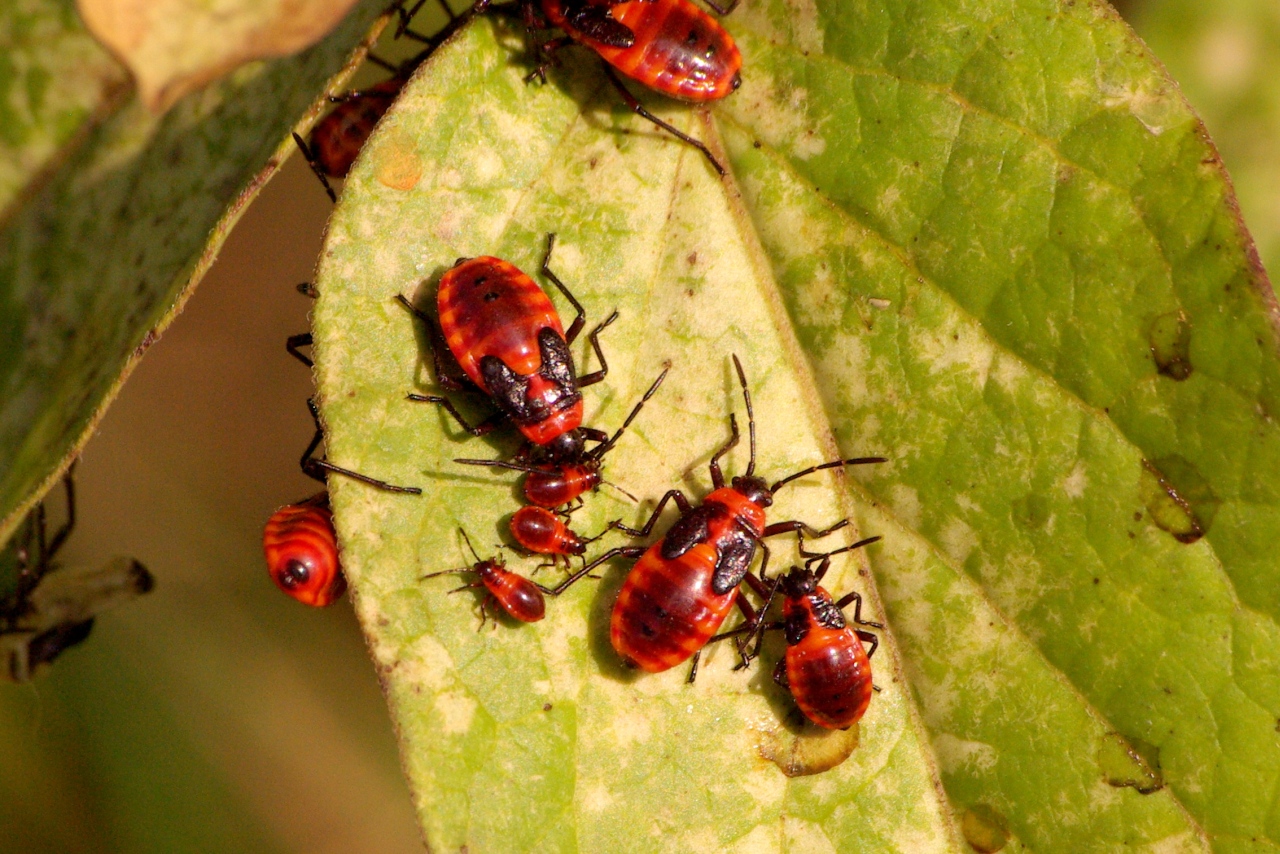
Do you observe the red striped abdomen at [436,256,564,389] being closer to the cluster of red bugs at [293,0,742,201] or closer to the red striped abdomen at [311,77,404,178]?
the cluster of red bugs at [293,0,742,201]

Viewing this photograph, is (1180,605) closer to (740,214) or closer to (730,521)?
(730,521)

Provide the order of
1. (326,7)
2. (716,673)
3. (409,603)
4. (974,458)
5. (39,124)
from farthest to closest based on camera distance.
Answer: (716,673), (974,458), (409,603), (39,124), (326,7)

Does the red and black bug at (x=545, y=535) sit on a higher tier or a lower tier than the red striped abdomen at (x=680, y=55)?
lower

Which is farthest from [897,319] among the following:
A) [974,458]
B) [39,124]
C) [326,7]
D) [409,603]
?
[39,124]

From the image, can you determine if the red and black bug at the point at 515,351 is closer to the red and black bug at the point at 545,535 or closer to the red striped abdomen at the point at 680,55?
the red and black bug at the point at 545,535

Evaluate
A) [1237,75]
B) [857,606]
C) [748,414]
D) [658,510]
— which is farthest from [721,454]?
[1237,75]

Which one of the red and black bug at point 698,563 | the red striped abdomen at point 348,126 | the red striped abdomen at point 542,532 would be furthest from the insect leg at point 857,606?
the red striped abdomen at point 348,126
